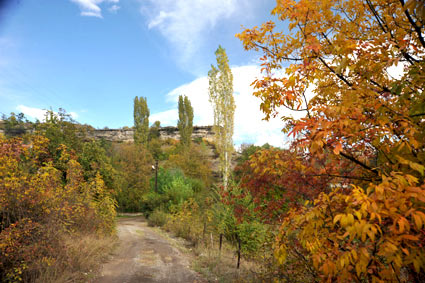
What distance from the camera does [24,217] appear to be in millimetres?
4867

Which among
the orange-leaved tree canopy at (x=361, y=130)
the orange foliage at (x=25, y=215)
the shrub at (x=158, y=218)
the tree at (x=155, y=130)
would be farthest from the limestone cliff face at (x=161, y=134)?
the orange-leaved tree canopy at (x=361, y=130)

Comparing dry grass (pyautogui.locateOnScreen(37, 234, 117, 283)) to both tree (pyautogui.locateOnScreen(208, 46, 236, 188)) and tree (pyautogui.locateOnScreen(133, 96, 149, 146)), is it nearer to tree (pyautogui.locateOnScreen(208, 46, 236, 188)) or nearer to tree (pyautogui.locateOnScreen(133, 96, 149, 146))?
tree (pyautogui.locateOnScreen(208, 46, 236, 188))

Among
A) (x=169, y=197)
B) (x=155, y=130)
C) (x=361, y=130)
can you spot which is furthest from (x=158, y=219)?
(x=155, y=130)

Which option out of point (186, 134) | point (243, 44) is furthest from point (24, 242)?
point (186, 134)

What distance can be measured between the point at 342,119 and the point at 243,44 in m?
1.87

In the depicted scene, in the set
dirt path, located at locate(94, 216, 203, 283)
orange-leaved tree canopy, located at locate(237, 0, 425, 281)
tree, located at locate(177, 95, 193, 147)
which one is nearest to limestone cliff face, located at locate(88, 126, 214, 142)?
tree, located at locate(177, 95, 193, 147)

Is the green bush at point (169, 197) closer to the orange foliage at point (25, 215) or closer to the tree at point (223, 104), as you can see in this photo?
the tree at point (223, 104)

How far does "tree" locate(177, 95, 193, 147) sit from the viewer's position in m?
42.9

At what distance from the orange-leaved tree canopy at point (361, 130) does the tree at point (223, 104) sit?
18248 millimetres

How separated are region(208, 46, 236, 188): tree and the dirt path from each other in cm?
1298

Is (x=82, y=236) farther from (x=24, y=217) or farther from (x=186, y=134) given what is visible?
(x=186, y=134)

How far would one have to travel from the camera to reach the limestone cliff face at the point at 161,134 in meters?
60.3

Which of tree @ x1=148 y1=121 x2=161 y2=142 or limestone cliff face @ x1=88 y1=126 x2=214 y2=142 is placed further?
limestone cliff face @ x1=88 y1=126 x2=214 y2=142

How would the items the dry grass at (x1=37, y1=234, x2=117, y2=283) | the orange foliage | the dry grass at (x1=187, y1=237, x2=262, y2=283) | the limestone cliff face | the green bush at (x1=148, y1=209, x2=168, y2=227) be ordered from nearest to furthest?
1. the orange foliage
2. the dry grass at (x1=37, y1=234, x2=117, y2=283)
3. the dry grass at (x1=187, y1=237, x2=262, y2=283)
4. the green bush at (x1=148, y1=209, x2=168, y2=227)
5. the limestone cliff face
